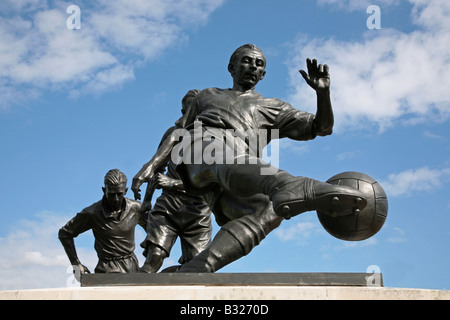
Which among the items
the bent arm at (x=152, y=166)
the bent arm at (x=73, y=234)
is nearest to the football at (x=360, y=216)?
the bent arm at (x=152, y=166)

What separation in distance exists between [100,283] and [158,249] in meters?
2.93

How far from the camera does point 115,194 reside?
8938 millimetres

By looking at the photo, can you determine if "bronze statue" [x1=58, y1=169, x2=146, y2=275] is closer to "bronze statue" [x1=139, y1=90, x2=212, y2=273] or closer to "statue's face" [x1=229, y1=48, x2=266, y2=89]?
"bronze statue" [x1=139, y1=90, x2=212, y2=273]

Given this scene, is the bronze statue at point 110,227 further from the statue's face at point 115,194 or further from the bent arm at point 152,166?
the bent arm at point 152,166

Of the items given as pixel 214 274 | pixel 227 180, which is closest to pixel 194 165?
pixel 227 180

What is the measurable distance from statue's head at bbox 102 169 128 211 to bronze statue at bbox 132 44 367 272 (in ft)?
9.63

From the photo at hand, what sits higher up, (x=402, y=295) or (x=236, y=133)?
(x=236, y=133)

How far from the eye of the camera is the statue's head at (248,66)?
5.61 meters

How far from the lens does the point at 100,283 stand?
443cm

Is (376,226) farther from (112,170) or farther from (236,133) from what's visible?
(112,170)

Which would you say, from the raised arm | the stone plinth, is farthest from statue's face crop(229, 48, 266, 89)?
the stone plinth

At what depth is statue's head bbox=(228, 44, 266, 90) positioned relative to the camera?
5.61 m

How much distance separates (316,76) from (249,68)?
0.76 metres

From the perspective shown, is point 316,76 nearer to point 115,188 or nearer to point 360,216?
point 360,216
